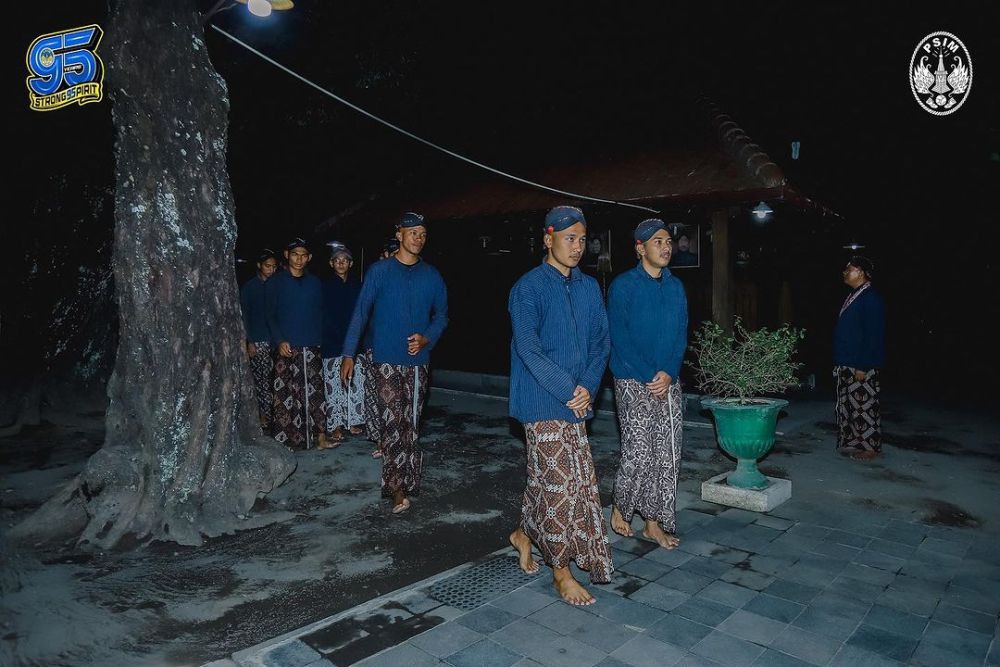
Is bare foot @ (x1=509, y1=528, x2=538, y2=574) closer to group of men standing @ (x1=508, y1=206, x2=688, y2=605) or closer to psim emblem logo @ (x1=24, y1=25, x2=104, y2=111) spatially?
group of men standing @ (x1=508, y1=206, x2=688, y2=605)

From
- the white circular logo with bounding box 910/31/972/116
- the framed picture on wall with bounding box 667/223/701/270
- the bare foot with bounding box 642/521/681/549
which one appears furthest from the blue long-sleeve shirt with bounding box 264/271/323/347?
the white circular logo with bounding box 910/31/972/116

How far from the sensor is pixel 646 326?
4371mm

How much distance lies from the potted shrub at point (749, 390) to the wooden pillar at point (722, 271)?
4.13 meters

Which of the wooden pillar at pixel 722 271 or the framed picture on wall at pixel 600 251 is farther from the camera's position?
the framed picture on wall at pixel 600 251

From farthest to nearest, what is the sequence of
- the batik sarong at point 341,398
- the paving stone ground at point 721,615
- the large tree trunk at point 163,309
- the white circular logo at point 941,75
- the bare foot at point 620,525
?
the white circular logo at point 941,75
the batik sarong at point 341,398
the large tree trunk at point 163,309
the bare foot at point 620,525
the paving stone ground at point 721,615

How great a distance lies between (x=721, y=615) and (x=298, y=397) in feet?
18.3

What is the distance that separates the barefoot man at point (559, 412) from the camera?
3611mm

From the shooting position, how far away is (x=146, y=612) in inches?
143

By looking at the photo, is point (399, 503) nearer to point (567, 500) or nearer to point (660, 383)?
point (567, 500)

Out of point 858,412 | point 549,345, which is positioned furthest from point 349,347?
point 858,412

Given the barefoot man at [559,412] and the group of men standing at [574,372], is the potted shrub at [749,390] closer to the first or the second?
the group of men standing at [574,372]

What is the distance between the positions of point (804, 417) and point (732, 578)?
6159mm

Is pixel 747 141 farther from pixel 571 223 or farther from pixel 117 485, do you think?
pixel 117 485

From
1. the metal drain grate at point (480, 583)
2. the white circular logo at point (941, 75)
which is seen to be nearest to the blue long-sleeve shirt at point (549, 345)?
the metal drain grate at point (480, 583)
